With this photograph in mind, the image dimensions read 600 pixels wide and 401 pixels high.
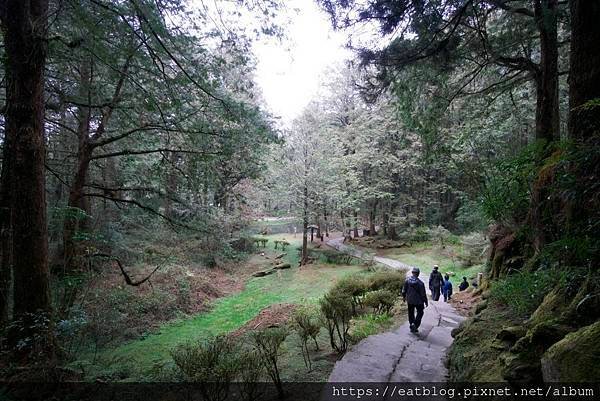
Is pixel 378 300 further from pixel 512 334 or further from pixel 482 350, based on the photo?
pixel 512 334

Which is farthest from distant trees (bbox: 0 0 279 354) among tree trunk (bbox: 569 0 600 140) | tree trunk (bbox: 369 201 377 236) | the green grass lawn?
tree trunk (bbox: 369 201 377 236)

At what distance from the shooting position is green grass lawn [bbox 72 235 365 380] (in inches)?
242

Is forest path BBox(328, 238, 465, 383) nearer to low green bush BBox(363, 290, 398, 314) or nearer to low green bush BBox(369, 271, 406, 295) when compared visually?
low green bush BBox(363, 290, 398, 314)

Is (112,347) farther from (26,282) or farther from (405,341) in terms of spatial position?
(405,341)

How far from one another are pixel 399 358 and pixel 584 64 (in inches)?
180

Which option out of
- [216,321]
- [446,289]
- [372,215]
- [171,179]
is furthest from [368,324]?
[372,215]

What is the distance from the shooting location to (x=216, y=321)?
1129cm

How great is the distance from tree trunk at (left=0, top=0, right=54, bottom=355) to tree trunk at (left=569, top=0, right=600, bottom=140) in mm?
6654

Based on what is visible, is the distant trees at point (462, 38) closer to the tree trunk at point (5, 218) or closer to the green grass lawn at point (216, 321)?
the tree trunk at point (5, 218)

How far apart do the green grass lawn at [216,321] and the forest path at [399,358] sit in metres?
3.00

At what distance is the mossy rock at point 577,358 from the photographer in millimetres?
1855

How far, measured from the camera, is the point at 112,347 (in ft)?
27.9

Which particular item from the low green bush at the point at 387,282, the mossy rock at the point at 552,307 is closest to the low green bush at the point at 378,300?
the low green bush at the point at 387,282

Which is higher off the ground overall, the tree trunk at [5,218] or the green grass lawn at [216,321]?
the tree trunk at [5,218]
